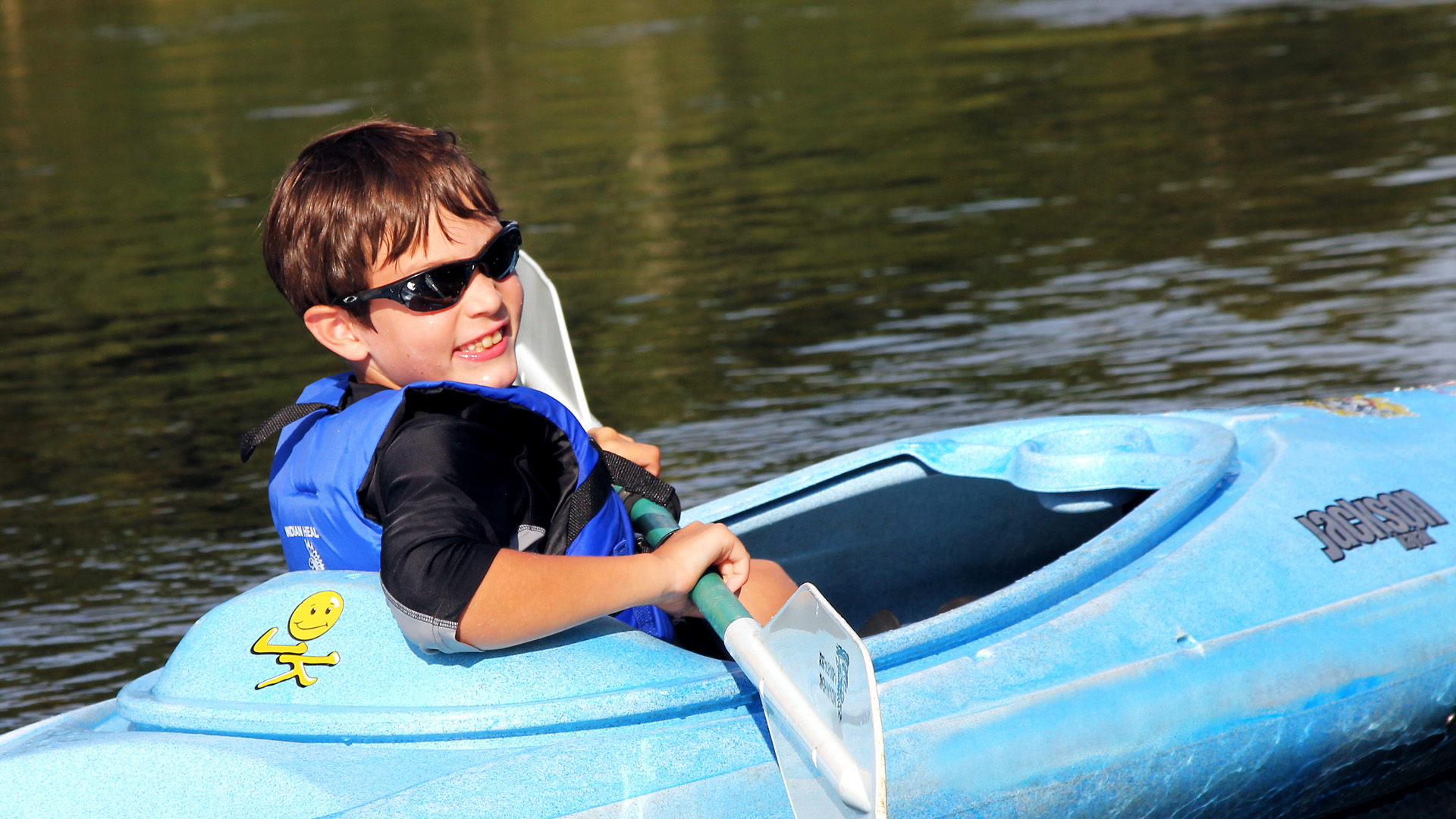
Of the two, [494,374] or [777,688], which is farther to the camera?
[494,374]

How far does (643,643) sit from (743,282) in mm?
5571

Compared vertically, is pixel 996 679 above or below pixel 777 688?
below

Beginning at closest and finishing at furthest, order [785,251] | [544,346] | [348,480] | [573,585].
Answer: [573,585] < [348,480] < [544,346] < [785,251]

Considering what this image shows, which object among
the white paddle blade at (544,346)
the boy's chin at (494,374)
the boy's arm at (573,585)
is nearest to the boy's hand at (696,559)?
the boy's arm at (573,585)

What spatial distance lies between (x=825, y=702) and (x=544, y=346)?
1741 millimetres

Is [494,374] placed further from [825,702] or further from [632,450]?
[825,702]

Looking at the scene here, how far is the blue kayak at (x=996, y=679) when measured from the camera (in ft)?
7.23

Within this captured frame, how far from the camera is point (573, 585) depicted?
6.98 ft

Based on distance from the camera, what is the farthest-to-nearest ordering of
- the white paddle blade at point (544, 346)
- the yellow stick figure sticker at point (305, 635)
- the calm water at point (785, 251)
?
the calm water at point (785, 251), the white paddle blade at point (544, 346), the yellow stick figure sticker at point (305, 635)

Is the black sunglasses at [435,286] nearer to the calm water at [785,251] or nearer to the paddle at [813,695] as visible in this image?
the paddle at [813,695]

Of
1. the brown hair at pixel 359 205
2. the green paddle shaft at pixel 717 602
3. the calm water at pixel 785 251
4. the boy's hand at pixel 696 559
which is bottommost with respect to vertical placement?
the calm water at pixel 785 251

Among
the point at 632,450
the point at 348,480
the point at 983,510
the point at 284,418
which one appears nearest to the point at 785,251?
the point at 983,510

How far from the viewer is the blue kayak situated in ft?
7.23

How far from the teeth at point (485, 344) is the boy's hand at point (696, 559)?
40 cm
